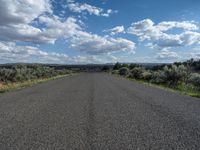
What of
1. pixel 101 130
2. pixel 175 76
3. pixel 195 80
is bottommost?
pixel 101 130

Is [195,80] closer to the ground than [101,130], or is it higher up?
higher up

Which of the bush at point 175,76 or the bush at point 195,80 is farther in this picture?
the bush at point 175,76

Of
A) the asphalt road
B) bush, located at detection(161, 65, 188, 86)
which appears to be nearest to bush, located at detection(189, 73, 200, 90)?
bush, located at detection(161, 65, 188, 86)

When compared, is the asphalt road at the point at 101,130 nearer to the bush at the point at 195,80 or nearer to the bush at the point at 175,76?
the bush at the point at 195,80

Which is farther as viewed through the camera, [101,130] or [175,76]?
[175,76]

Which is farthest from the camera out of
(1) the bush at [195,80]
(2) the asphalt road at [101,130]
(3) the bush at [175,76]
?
(3) the bush at [175,76]

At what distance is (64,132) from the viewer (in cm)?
666

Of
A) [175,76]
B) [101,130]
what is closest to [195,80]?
[175,76]

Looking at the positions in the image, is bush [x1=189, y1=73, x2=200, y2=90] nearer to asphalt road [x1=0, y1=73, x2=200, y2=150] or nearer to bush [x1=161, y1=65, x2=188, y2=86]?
bush [x1=161, y1=65, x2=188, y2=86]

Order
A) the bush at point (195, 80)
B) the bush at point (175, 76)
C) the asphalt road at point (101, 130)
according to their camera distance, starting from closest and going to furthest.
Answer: the asphalt road at point (101, 130) → the bush at point (195, 80) → the bush at point (175, 76)

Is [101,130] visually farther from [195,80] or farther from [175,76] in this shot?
[175,76]

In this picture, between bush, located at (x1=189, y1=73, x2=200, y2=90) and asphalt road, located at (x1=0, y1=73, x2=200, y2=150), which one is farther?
bush, located at (x1=189, y1=73, x2=200, y2=90)

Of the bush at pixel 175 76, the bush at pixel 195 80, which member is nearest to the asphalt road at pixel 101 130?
the bush at pixel 195 80

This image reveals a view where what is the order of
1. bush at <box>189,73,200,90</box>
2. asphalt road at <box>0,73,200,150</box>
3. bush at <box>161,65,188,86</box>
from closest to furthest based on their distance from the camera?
asphalt road at <box>0,73,200,150</box>, bush at <box>189,73,200,90</box>, bush at <box>161,65,188,86</box>
